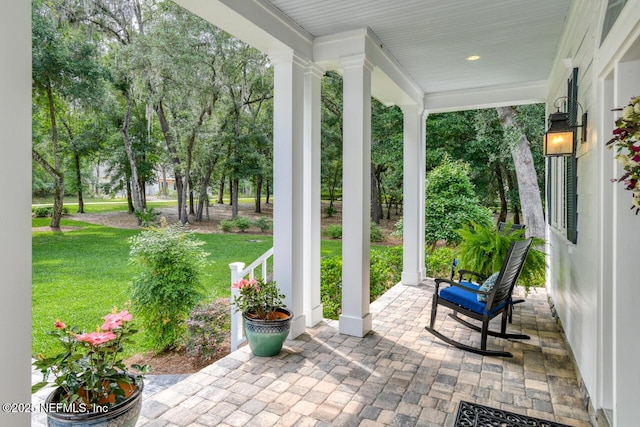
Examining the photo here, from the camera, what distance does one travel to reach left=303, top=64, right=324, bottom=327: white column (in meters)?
3.92

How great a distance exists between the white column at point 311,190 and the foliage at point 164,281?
114 cm

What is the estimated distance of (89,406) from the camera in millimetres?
1674

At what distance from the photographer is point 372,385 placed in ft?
8.98

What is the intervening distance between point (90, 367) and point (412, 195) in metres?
5.01

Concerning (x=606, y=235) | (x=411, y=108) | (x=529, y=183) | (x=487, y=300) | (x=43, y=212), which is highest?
(x=411, y=108)

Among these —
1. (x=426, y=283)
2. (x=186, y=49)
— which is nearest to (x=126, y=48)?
(x=186, y=49)

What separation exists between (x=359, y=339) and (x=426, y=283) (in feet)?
9.09

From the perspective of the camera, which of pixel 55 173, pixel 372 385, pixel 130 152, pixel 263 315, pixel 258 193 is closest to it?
pixel 372 385

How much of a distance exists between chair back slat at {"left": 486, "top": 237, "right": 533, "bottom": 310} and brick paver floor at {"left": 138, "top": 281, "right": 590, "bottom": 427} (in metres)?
0.49

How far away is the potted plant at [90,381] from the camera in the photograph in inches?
64.6

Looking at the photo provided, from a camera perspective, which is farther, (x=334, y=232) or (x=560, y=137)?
(x=334, y=232)

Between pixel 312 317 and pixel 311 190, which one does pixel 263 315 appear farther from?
pixel 311 190

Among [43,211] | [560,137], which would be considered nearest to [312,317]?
[560,137]
